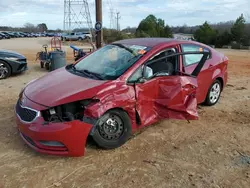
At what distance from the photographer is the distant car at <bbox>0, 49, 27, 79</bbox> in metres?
8.71

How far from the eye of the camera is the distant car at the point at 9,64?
8.71 meters

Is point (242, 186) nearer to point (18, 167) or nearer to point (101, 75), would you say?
point (101, 75)

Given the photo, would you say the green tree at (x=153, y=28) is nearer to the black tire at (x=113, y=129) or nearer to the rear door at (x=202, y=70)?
the rear door at (x=202, y=70)

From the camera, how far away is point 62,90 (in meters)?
3.72

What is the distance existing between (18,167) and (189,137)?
8.54 feet

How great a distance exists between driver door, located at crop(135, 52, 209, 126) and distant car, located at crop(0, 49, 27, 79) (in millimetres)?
6232

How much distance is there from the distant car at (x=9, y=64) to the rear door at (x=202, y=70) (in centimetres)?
628

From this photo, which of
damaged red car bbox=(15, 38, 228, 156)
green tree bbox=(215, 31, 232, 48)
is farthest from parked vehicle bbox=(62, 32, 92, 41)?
damaged red car bbox=(15, 38, 228, 156)

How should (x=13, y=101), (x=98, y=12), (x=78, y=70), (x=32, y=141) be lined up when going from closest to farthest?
(x=32, y=141)
(x=78, y=70)
(x=13, y=101)
(x=98, y=12)

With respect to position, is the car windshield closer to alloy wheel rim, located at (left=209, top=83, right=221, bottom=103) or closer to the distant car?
alloy wheel rim, located at (left=209, top=83, right=221, bottom=103)

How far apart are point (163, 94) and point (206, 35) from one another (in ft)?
130

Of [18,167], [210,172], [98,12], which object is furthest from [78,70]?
[98,12]

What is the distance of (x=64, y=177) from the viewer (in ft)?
10.5

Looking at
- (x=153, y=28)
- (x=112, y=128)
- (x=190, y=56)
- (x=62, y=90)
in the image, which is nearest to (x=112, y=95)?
(x=112, y=128)
